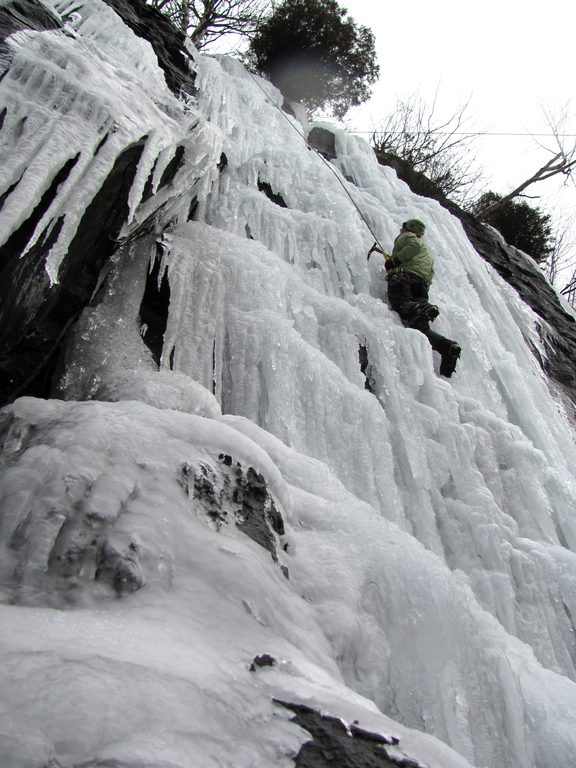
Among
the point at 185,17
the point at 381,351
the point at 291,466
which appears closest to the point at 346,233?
the point at 381,351

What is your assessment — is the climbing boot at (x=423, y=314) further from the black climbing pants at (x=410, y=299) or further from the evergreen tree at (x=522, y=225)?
the evergreen tree at (x=522, y=225)

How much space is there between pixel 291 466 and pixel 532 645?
4.03 feet

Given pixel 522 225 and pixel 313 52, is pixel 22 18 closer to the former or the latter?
pixel 313 52

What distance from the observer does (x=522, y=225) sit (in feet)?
30.9

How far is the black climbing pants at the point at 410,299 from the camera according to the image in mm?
3865

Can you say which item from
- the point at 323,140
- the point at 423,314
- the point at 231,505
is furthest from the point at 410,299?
the point at 323,140

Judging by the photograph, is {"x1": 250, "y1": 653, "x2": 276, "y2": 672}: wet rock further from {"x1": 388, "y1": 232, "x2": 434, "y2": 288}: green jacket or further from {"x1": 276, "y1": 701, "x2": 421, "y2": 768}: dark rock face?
{"x1": 388, "y1": 232, "x2": 434, "y2": 288}: green jacket

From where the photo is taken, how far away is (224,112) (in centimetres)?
495

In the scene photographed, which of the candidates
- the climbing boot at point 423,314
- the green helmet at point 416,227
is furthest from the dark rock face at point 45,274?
the green helmet at point 416,227

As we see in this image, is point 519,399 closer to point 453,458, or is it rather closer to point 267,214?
point 453,458

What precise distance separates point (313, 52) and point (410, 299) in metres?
5.78

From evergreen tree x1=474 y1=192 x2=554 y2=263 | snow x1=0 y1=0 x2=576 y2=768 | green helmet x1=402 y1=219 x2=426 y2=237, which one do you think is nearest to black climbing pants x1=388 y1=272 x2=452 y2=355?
snow x1=0 y1=0 x2=576 y2=768

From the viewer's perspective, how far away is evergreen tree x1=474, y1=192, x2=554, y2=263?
9398mm

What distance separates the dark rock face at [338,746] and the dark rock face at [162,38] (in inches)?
173
